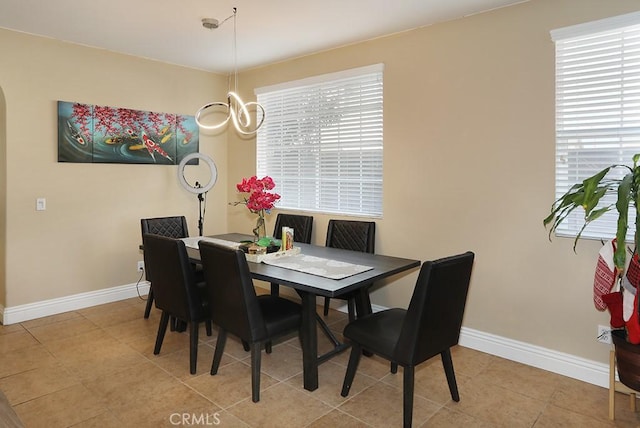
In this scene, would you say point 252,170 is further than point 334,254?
Yes

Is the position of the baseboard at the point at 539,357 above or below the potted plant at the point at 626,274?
below

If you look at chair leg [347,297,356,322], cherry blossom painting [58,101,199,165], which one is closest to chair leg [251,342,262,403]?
chair leg [347,297,356,322]

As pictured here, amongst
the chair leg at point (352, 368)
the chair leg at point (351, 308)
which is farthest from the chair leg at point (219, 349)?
the chair leg at point (351, 308)

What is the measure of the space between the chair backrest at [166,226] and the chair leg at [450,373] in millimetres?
2797

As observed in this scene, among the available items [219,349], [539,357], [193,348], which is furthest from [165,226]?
[539,357]

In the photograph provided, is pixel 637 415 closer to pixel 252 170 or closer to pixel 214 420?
pixel 214 420

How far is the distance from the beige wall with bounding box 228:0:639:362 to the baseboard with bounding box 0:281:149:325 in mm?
2714

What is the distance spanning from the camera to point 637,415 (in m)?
2.38

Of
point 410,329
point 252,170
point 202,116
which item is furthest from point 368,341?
point 202,116

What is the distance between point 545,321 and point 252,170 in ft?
11.1

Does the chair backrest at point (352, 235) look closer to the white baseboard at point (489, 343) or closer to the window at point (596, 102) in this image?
the white baseboard at point (489, 343)

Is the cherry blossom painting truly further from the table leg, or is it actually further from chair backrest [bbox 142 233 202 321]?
the table leg

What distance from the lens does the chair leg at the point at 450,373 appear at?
2.48 meters

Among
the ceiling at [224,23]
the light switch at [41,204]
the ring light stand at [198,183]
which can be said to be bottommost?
the light switch at [41,204]
